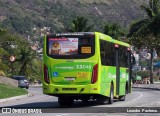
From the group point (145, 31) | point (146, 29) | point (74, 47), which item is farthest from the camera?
point (145, 31)

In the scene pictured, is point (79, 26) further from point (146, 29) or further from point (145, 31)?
point (146, 29)

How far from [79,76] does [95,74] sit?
708 millimetres

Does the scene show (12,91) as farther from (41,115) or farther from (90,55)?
(41,115)

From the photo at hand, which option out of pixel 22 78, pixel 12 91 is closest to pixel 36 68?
pixel 22 78

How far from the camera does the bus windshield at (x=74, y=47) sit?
79.3 feet

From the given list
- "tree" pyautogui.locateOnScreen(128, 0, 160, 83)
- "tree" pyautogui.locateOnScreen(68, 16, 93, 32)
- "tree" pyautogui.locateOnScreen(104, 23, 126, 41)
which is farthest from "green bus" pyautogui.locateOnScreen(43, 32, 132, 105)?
"tree" pyautogui.locateOnScreen(104, 23, 126, 41)

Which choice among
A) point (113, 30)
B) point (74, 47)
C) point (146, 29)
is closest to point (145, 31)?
point (146, 29)

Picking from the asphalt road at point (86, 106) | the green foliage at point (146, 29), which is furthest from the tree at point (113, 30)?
the asphalt road at point (86, 106)

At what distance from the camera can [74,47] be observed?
953 inches

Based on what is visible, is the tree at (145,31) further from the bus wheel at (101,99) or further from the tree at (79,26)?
the bus wheel at (101,99)

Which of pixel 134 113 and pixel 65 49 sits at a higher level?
pixel 65 49

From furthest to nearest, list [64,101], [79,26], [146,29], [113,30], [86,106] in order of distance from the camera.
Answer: [113,30] < [79,26] < [146,29] < [64,101] < [86,106]

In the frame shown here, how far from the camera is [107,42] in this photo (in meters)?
25.9

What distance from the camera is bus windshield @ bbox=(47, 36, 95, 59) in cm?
2417
